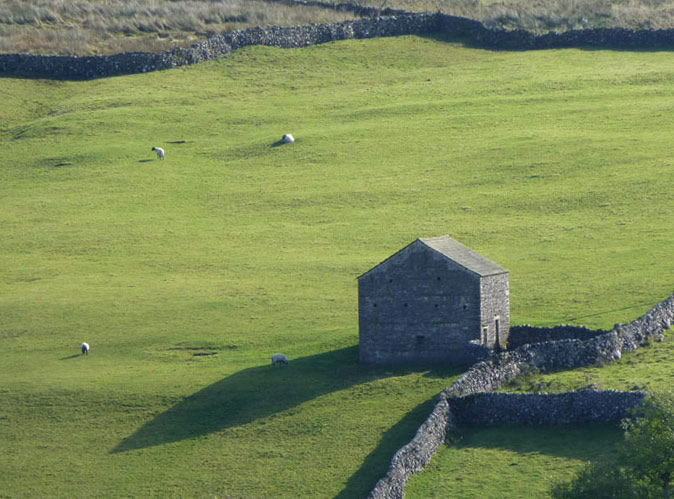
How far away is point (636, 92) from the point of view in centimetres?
8169

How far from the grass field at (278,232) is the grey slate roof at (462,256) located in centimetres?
303

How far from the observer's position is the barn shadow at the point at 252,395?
145 ft

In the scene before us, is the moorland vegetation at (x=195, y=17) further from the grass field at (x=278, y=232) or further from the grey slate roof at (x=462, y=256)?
the grey slate roof at (x=462, y=256)

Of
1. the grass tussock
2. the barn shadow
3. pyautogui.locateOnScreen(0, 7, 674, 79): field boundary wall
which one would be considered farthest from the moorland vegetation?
the barn shadow

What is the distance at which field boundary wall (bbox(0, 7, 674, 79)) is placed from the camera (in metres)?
89.9

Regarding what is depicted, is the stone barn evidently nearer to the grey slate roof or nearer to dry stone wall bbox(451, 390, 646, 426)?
the grey slate roof

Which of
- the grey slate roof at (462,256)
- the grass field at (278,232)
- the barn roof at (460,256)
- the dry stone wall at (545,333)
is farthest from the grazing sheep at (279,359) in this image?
the dry stone wall at (545,333)

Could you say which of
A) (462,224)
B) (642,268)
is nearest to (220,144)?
(462,224)

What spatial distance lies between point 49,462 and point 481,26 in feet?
201

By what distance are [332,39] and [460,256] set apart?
49.2 meters

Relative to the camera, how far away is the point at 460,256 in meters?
48.8

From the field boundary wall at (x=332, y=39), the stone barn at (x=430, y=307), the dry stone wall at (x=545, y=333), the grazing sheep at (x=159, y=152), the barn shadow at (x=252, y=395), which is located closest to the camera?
the barn shadow at (x=252, y=395)

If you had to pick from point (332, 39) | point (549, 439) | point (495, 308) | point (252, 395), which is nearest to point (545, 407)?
point (549, 439)

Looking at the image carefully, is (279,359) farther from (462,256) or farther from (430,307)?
(462,256)
